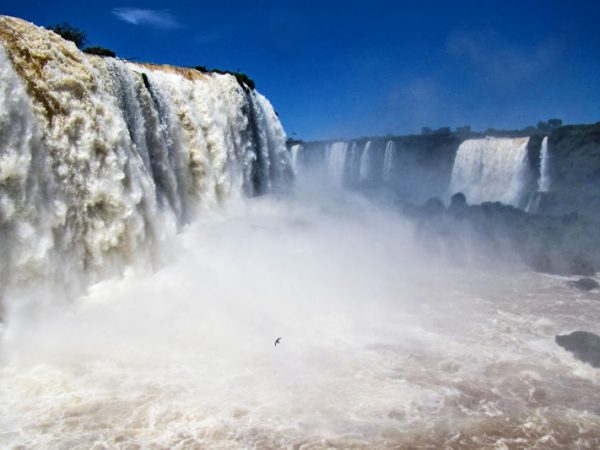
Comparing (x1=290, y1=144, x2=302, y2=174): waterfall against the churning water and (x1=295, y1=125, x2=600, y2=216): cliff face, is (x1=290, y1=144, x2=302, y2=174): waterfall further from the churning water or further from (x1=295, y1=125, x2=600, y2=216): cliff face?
the churning water

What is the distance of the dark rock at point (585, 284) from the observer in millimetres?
13078

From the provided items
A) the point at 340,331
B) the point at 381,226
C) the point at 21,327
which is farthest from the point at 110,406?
the point at 381,226

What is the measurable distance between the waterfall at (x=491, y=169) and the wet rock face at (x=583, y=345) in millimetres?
19235

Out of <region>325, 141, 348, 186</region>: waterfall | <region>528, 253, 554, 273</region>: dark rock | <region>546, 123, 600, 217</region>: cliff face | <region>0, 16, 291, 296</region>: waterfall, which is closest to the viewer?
<region>0, 16, 291, 296</region>: waterfall

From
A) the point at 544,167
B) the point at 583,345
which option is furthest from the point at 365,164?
the point at 583,345

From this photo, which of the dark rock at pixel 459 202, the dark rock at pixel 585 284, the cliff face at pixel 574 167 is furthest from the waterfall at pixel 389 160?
the dark rock at pixel 585 284

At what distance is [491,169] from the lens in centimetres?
2812

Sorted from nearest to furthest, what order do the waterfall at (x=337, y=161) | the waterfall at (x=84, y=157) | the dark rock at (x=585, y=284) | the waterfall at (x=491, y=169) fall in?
the waterfall at (x=84, y=157)
the dark rock at (x=585, y=284)
the waterfall at (x=491, y=169)
the waterfall at (x=337, y=161)

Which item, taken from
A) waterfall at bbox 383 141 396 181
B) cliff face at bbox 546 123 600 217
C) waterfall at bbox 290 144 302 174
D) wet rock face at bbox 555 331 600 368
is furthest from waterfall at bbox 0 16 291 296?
waterfall at bbox 290 144 302 174

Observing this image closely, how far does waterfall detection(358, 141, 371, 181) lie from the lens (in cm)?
3768

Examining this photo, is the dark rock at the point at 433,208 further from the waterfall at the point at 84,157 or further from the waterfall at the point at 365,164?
the waterfall at the point at 365,164

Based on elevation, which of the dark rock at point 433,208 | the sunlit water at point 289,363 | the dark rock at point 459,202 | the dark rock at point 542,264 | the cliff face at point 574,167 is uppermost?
the cliff face at point 574,167

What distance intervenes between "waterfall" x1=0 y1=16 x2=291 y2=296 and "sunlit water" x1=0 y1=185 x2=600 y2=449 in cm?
83

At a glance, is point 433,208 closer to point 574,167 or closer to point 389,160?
point 574,167
